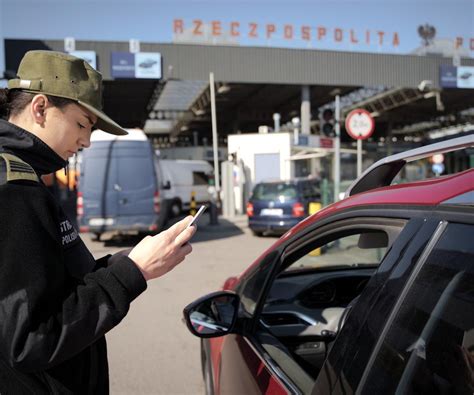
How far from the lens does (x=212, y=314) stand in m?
2.08

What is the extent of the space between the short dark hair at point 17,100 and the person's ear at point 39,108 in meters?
0.02

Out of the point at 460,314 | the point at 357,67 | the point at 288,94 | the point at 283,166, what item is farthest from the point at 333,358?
the point at 288,94

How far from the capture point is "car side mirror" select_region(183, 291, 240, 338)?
1.91m

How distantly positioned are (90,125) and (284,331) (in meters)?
1.36

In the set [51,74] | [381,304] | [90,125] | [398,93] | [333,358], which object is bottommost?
[333,358]

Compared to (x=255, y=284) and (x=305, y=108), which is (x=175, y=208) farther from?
(x=255, y=284)

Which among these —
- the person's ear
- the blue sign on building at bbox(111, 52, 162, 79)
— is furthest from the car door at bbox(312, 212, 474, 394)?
the blue sign on building at bbox(111, 52, 162, 79)

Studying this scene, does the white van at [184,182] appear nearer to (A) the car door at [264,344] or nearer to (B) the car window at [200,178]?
(B) the car window at [200,178]

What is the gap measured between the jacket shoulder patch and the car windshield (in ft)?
33.4

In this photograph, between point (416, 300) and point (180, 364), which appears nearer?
point (416, 300)

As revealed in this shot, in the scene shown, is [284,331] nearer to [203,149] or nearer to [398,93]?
[398,93]

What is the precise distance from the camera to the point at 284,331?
2.11 meters

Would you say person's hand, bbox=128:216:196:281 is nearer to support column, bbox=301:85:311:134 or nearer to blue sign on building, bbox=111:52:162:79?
blue sign on building, bbox=111:52:162:79

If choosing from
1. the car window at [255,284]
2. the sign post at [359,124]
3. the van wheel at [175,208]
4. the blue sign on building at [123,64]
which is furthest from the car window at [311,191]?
the blue sign on building at [123,64]
